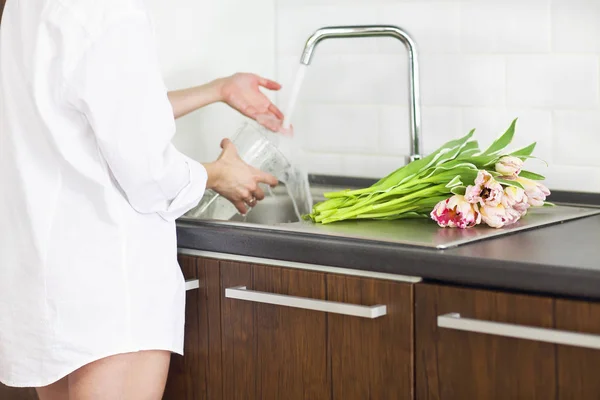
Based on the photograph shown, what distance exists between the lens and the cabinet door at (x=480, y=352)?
4.33 ft

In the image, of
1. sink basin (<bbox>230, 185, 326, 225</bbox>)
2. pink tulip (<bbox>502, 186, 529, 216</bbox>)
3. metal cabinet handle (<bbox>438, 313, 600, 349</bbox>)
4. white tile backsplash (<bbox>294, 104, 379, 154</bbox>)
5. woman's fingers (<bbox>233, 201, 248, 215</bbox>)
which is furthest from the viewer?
white tile backsplash (<bbox>294, 104, 379, 154</bbox>)

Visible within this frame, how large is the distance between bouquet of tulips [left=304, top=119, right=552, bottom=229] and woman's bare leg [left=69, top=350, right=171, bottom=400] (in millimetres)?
412

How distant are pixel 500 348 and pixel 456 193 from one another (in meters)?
0.40

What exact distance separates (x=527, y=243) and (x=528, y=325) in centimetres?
21

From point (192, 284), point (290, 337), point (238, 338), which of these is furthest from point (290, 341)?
point (192, 284)

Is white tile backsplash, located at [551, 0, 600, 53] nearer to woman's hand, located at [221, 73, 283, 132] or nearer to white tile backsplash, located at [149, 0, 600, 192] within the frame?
white tile backsplash, located at [149, 0, 600, 192]

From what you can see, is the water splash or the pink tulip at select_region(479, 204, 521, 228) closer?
the pink tulip at select_region(479, 204, 521, 228)

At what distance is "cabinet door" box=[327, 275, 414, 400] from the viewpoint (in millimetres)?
1454

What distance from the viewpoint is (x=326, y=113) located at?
2385mm

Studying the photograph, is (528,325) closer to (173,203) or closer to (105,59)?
(173,203)

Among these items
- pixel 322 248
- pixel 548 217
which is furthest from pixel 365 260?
pixel 548 217

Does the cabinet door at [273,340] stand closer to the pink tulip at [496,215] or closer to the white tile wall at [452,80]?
the pink tulip at [496,215]

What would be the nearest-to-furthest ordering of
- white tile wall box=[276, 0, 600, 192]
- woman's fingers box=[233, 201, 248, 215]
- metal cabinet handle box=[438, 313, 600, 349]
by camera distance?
metal cabinet handle box=[438, 313, 600, 349] < woman's fingers box=[233, 201, 248, 215] < white tile wall box=[276, 0, 600, 192]

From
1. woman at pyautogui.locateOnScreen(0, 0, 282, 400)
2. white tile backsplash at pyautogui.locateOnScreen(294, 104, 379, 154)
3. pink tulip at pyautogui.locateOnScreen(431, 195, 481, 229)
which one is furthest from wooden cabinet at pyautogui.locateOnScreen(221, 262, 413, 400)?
white tile backsplash at pyautogui.locateOnScreen(294, 104, 379, 154)
